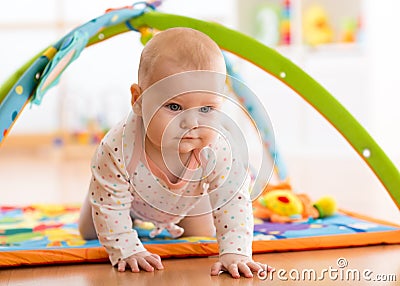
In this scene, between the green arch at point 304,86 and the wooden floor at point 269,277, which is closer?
the wooden floor at point 269,277

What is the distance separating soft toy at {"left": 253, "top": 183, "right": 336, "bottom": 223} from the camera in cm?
173

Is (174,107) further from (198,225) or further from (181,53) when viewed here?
(198,225)

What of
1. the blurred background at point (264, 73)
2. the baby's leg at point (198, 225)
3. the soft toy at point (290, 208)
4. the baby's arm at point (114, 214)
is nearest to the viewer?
the baby's arm at point (114, 214)

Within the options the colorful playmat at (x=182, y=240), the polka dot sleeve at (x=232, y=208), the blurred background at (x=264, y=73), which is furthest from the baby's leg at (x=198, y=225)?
the blurred background at (x=264, y=73)

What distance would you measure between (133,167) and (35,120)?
331 cm

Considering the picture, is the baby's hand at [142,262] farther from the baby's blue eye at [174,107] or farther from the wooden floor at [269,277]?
the baby's blue eye at [174,107]

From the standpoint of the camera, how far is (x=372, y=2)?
12.6 ft

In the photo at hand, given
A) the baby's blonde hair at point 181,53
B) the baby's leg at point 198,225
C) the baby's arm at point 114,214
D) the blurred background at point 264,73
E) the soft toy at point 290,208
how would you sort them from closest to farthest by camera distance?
the baby's blonde hair at point 181,53 → the baby's arm at point 114,214 → the baby's leg at point 198,225 → the soft toy at point 290,208 → the blurred background at point 264,73

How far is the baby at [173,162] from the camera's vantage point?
3.86ft

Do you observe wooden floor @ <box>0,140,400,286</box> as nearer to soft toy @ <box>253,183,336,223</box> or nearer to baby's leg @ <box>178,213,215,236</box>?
baby's leg @ <box>178,213,215,236</box>

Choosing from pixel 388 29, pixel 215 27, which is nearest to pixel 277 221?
pixel 215 27

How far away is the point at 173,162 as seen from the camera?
51.9 inches
